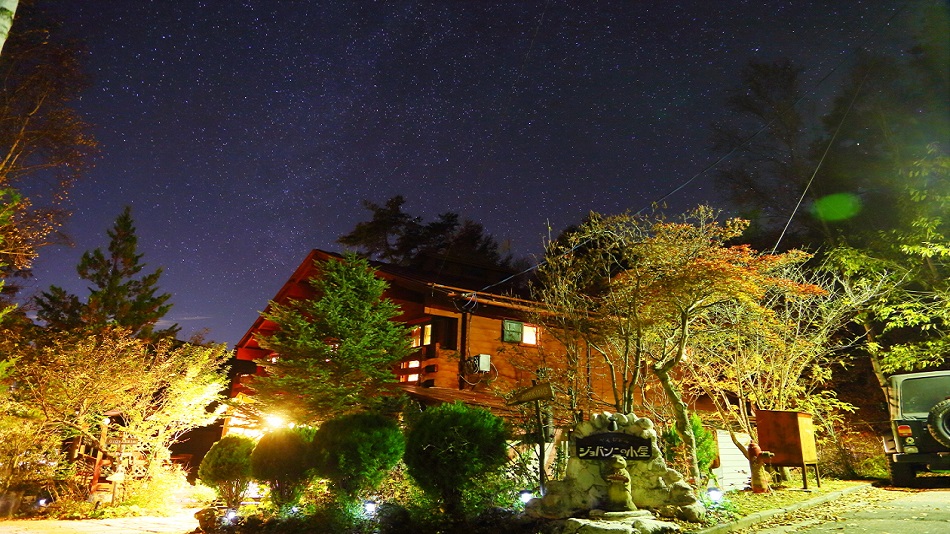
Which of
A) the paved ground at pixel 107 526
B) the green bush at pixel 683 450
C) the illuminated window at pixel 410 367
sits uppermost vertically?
the illuminated window at pixel 410 367

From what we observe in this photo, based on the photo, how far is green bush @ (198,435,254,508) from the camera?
12539 mm

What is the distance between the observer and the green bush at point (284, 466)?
1145cm

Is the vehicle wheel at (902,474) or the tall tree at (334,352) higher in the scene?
the tall tree at (334,352)

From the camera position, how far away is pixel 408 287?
19.9 meters

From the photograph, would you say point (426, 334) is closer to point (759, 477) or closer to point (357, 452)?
point (357, 452)

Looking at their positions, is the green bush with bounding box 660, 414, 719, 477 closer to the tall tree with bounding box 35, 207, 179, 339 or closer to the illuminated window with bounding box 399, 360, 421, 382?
the illuminated window with bounding box 399, 360, 421, 382

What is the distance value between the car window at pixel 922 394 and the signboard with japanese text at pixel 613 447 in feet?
25.1

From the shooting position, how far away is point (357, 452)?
10539 millimetres

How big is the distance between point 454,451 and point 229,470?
6.48 metres

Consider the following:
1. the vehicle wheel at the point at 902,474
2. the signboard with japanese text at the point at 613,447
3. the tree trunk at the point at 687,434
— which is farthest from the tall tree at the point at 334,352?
the vehicle wheel at the point at 902,474

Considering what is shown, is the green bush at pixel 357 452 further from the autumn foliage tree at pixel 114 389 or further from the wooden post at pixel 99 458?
the wooden post at pixel 99 458

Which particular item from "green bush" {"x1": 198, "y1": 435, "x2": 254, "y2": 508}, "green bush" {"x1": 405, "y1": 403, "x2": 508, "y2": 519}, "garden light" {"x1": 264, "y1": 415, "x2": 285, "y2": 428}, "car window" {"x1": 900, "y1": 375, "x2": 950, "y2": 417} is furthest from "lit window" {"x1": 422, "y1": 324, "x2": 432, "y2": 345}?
"car window" {"x1": 900, "y1": 375, "x2": 950, "y2": 417}

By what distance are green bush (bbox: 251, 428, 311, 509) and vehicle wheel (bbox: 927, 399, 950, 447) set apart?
495 inches

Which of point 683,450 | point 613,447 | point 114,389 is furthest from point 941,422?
point 114,389
